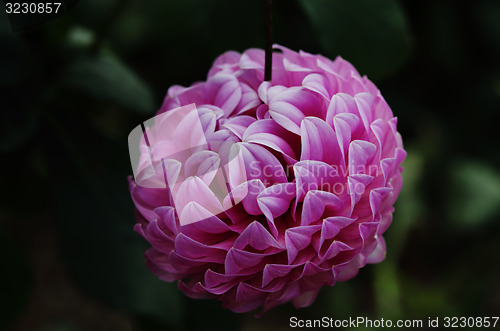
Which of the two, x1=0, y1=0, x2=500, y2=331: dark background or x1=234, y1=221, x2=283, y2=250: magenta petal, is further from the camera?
x1=0, y1=0, x2=500, y2=331: dark background

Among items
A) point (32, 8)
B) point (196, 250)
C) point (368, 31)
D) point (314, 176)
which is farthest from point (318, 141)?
point (368, 31)

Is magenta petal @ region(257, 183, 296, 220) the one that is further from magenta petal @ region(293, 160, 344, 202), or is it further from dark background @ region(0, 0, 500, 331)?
dark background @ region(0, 0, 500, 331)

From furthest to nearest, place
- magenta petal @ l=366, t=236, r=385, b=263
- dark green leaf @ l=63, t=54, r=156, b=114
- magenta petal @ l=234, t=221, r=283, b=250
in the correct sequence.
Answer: dark green leaf @ l=63, t=54, r=156, b=114, magenta petal @ l=366, t=236, r=385, b=263, magenta petal @ l=234, t=221, r=283, b=250

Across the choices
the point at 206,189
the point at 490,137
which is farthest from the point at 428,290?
the point at 206,189

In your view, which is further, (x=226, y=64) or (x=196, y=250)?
(x=226, y=64)

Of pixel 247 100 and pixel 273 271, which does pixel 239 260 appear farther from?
pixel 247 100

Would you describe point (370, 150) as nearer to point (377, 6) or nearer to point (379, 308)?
point (377, 6)

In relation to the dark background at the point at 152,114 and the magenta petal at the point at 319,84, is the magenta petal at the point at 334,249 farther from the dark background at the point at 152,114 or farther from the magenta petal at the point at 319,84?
the dark background at the point at 152,114

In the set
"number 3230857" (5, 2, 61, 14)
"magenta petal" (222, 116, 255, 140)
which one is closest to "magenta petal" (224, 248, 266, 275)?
"magenta petal" (222, 116, 255, 140)
